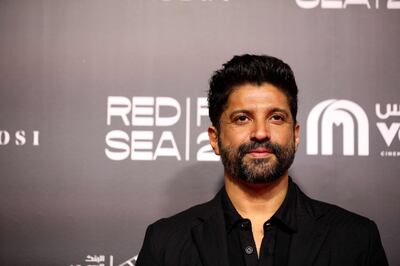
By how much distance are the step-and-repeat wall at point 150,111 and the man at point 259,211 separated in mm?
371

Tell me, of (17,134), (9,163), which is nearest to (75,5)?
(17,134)

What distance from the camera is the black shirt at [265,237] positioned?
1450 millimetres

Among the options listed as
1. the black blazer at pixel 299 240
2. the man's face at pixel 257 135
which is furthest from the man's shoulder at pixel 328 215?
the man's face at pixel 257 135

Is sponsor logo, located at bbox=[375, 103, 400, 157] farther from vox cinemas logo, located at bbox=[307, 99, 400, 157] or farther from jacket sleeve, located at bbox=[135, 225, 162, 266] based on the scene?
jacket sleeve, located at bbox=[135, 225, 162, 266]

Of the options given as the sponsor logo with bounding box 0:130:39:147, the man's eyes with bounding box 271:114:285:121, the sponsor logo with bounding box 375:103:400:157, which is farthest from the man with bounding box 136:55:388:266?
the sponsor logo with bounding box 0:130:39:147

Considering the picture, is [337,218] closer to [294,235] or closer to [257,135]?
[294,235]

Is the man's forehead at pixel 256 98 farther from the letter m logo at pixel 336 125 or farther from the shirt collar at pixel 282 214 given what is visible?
the letter m logo at pixel 336 125

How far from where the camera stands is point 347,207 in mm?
1930

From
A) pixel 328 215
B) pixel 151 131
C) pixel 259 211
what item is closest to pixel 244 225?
pixel 259 211

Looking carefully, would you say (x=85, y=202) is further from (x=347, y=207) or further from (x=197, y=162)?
(x=347, y=207)

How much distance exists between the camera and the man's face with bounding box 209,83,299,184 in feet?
4.86

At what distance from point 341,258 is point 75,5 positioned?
145cm

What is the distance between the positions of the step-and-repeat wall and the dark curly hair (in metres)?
0.37

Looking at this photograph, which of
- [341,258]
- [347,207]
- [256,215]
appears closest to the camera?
[341,258]
